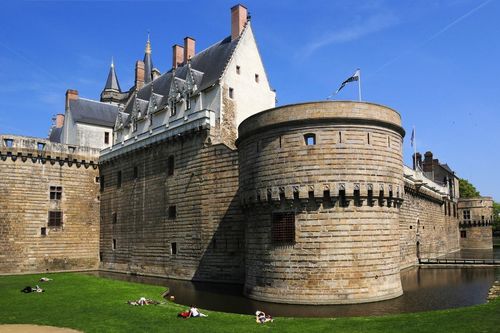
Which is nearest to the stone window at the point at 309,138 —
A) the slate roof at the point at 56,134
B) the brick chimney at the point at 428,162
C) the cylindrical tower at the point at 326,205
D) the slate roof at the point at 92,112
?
the cylindrical tower at the point at 326,205

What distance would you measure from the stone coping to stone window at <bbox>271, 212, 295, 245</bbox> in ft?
16.0

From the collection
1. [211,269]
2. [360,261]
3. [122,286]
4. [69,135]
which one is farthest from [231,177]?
[69,135]

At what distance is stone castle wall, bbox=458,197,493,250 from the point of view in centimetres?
7331

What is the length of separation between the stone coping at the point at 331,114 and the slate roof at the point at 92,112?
3176 centimetres

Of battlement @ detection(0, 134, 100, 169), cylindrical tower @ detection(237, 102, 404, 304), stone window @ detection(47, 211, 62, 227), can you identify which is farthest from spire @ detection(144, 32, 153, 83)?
cylindrical tower @ detection(237, 102, 404, 304)

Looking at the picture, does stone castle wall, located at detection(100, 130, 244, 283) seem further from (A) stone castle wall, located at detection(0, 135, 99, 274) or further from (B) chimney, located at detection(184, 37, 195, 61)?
(B) chimney, located at detection(184, 37, 195, 61)

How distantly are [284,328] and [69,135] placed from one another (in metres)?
41.1

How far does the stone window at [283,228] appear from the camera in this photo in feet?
76.3

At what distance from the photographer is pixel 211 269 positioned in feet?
108

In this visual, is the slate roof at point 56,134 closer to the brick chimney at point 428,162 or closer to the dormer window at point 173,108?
the dormer window at point 173,108

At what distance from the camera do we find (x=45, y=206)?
142 feet

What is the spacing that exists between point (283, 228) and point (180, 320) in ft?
26.9

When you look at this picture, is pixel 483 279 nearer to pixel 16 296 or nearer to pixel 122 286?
pixel 122 286

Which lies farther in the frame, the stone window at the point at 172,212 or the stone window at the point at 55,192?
the stone window at the point at 55,192
